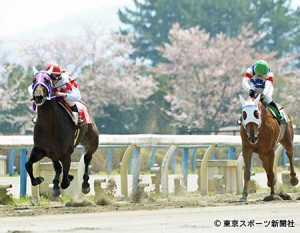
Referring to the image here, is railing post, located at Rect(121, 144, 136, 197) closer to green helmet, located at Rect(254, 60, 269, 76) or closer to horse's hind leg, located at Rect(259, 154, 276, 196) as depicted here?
horse's hind leg, located at Rect(259, 154, 276, 196)

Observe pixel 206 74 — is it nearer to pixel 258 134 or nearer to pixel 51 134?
pixel 258 134

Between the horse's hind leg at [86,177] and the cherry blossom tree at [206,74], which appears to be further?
the cherry blossom tree at [206,74]

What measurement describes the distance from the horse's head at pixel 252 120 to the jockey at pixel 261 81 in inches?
23.1

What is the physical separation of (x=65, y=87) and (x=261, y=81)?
118 inches

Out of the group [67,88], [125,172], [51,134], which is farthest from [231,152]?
[51,134]

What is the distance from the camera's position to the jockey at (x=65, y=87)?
12.0 metres

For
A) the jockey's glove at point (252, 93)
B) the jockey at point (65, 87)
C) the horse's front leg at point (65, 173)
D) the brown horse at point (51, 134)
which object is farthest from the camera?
the jockey's glove at point (252, 93)

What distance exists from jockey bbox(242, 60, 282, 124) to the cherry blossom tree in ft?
119

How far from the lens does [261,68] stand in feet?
44.3

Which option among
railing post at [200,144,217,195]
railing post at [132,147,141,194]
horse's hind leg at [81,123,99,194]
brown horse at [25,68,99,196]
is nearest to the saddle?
brown horse at [25,68,99,196]

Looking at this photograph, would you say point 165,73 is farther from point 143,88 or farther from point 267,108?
point 267,108

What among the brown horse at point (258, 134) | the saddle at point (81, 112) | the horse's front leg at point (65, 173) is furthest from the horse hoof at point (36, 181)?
the brown horse at point (258, 134)

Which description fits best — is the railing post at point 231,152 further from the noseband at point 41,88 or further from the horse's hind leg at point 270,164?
the noseband at point 41,88

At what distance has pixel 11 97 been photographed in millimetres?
49062
